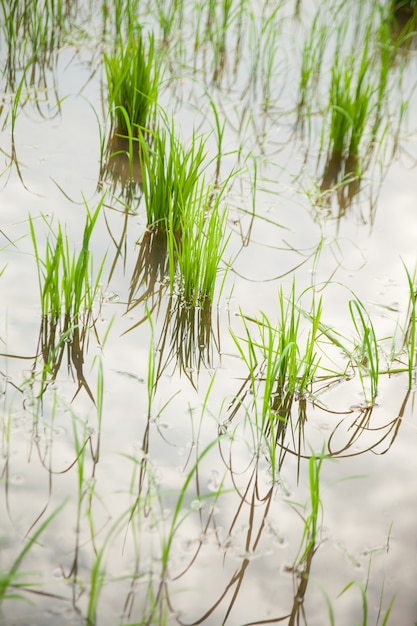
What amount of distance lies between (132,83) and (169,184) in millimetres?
774

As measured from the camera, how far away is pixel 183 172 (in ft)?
7.11

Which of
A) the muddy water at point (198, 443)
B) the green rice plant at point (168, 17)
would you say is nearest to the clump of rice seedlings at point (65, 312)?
the muddy water at point (198, 443)

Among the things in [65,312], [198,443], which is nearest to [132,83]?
[65,312]

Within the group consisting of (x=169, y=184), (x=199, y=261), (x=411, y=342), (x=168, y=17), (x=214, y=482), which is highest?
(x=168, y=17)

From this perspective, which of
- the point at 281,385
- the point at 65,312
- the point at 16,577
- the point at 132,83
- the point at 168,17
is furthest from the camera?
the point at 168,17

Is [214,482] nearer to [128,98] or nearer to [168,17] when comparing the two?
[128,98]

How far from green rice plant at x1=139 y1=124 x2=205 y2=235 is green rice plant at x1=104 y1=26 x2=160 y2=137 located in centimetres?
51

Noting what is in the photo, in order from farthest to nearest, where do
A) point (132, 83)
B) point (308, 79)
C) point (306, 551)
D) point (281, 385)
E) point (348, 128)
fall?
point (308, 79), point (348, 128), point (132, 83), point (281, 385), point (306, 551)

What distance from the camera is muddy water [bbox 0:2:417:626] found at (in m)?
1.30

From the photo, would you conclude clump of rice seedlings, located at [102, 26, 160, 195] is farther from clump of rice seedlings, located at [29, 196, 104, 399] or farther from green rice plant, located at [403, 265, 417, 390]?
green rice plant, located at [403, 265, 417, 390]

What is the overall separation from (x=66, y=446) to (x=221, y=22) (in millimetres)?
2978

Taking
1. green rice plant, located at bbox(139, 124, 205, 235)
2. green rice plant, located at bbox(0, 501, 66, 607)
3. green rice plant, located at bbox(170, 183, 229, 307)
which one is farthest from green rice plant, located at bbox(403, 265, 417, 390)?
green rice plant, located at bbox(0, 501, 66, 607)

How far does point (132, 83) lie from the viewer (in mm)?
2748

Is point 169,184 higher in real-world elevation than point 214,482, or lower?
higher
